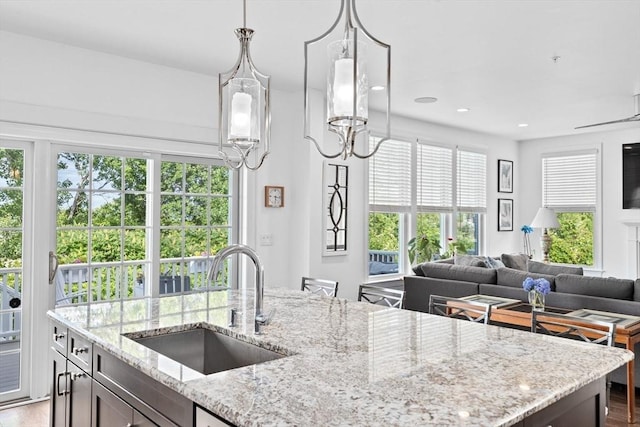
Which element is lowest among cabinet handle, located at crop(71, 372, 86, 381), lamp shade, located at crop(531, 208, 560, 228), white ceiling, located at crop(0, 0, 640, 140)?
cabinet handle, located at crop(71, 372, 86, 381)

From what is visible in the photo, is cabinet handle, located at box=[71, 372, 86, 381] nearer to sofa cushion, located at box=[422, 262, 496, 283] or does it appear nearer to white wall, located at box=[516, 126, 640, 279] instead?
sofa cushion, located at box=[422, 262, 496, 283]

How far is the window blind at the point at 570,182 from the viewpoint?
7816 millimetres

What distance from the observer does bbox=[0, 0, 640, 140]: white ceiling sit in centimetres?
315

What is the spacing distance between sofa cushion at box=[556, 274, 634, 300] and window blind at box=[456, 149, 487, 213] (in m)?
3.46

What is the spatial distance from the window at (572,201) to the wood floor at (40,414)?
4.61 m

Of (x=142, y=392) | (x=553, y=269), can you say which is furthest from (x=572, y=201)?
(x=142, y=392)

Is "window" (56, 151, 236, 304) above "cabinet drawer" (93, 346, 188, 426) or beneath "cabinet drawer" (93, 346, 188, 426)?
above

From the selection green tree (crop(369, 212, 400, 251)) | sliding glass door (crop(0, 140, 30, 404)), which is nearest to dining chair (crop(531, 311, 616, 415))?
sliding glass door (crop(0, 140, 30, 404))

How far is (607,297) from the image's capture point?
12.8ft

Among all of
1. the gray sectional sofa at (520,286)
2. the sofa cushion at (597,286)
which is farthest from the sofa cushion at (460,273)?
the sofa cushion at (597,286)

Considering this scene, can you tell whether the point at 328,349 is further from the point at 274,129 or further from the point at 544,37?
the point at 274,129

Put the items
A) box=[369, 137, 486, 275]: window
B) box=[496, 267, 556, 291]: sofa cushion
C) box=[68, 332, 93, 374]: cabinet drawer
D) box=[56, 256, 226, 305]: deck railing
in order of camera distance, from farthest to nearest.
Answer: box=[369, 137, 486, 275]: window, box=[496, 267, 556, 291]: sofa cushion, box=[56, 256, 226, 305]: deck railing, box=[68, 332, 93, 374]: cabinet drawer

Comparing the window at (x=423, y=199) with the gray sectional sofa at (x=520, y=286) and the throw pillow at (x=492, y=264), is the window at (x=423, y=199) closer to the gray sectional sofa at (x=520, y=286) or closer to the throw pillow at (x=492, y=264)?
A: the throw pillow at (x=492, y=264)

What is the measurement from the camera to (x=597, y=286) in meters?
3.96
